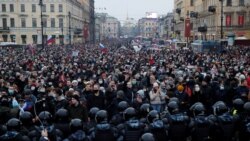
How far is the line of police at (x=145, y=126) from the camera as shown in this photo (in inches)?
288

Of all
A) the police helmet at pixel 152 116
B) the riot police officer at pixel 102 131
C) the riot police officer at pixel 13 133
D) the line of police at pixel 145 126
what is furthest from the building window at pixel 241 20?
the riot police officer at pixel 13 133

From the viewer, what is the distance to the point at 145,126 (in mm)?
7598

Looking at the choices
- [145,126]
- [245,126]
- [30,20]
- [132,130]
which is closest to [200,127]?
[245,126]

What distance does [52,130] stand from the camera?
7.35 meters

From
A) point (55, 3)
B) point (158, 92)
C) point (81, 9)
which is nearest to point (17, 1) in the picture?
point (55, 3)

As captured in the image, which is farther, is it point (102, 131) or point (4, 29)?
point (4, 29)

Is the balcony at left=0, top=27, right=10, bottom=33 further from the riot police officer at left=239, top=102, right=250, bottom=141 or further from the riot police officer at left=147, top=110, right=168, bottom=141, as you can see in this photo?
the riot police officer at left=239, top=102, right=250, bottom=141

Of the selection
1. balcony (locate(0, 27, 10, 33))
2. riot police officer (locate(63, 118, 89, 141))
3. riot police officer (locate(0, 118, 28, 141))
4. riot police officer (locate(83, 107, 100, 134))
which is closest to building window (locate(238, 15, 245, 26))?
balcony (locate(0, 27, 10, 33))

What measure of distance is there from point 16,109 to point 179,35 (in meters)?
99.2

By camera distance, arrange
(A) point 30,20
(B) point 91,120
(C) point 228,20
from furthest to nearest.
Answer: (A) point 30,20 < (C) point 228,20 < (B) point 91,120

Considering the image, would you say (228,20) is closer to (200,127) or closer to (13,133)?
(200,127)

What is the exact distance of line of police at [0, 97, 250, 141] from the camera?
7.32 m

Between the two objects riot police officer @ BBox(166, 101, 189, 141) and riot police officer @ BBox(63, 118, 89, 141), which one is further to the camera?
riot police officer @ BBox(166, 101, 189, 141)

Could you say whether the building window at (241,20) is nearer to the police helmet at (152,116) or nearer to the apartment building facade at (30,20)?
the apartment building facade at (30,20)
